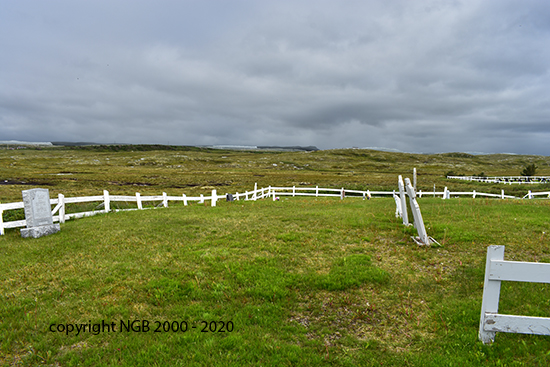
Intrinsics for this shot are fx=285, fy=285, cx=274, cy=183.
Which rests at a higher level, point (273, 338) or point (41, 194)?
point (41, 194)

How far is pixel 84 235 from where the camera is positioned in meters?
10.8

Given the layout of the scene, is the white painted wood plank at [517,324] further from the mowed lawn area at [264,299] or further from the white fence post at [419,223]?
the white fence post at [419,223]

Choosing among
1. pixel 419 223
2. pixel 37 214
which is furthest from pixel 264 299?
pixel 37 214

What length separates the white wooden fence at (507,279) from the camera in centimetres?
375

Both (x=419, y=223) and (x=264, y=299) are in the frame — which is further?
(x=419, y=223)

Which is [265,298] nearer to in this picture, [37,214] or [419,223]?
[419,223]

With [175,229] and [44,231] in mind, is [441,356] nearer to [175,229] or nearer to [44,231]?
[175,229]

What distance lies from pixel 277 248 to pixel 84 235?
763 cm

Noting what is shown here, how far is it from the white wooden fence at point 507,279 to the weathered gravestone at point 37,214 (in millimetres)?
13618

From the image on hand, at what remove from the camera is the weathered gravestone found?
1077cm

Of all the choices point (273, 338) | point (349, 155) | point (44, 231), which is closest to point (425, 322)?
point (273, 338)

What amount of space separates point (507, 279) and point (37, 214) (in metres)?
14.2

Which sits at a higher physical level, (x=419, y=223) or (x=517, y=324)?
(x=419, y=223)

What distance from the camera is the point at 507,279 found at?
3.80m
